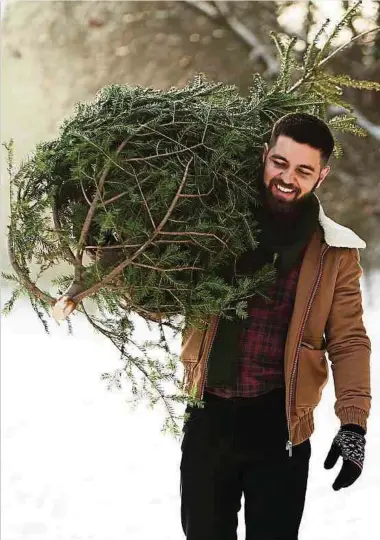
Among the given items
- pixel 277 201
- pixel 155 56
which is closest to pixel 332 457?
pixel 277 201

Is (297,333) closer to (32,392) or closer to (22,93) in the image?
(32,392)

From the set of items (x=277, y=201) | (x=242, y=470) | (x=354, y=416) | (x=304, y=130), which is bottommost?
(x=242, y=470)

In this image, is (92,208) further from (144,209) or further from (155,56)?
(155,56)

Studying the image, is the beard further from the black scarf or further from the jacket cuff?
the jacket cuff

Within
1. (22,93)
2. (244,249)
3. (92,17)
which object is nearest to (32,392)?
(22,93)

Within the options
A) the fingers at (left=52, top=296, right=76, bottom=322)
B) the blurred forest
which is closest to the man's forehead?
the fingers at (left=52, top=296, right=76, bottom=322)

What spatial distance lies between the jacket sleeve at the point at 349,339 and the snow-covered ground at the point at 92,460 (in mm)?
1463

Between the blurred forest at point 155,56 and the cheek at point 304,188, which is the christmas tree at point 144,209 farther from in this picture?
the blurred forest at point 155,56

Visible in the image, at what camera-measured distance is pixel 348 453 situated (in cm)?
156

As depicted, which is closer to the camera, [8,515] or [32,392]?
[8,515]

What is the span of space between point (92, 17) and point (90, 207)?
3.39 meters

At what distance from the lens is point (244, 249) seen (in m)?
1.52

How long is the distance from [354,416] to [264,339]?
255 mm

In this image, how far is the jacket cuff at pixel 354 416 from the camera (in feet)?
5.25
